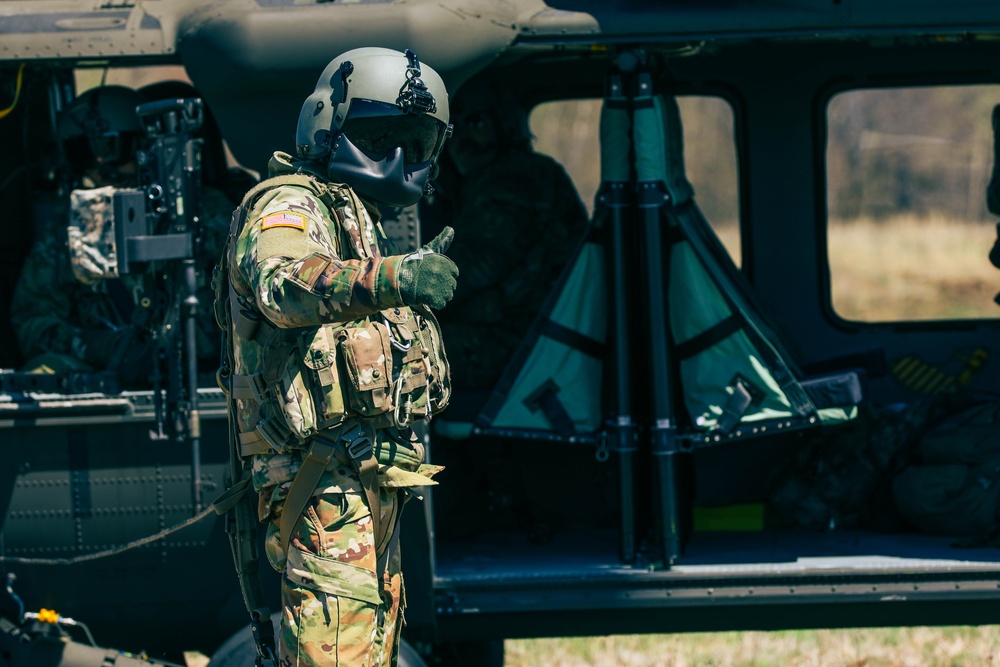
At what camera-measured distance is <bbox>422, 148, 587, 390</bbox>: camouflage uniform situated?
17.3 ft

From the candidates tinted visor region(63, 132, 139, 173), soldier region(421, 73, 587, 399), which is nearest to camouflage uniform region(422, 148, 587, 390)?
soldier region(421, 73, 587, 399)

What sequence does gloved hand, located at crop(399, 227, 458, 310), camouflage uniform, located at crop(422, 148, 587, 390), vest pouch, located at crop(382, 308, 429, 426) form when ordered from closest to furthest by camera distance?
1. gloved hand, located at crop(399, 227, 458, 310)
2. vest pouch, located at crop(382, 308, 429, 426)
3. camouflage uniform, located at crop(422, 148, 587, 390)

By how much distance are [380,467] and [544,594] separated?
1.13 m

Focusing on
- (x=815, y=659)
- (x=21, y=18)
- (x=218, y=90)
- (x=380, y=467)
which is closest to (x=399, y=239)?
(x=218, y=90)

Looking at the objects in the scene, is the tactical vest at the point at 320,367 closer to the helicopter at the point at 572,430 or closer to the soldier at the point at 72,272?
the helicopter at the point at 572,430

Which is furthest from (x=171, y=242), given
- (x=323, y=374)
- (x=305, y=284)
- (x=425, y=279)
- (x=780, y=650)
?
(x=780, y=650)

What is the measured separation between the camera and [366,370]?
10.9 feet

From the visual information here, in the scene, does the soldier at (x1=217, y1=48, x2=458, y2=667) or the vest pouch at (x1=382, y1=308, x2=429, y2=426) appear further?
the vest pouch at (x1=382, y1=308, x2=429, y2=426)

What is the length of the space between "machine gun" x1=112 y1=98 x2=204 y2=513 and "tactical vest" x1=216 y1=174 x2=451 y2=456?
729 mm

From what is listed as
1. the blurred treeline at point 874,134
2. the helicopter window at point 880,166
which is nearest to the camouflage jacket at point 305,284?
the blurred treeline at point 874,134

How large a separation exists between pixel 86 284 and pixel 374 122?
5.85 feet

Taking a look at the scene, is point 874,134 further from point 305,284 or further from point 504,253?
point 305,284

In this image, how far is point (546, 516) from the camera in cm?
532

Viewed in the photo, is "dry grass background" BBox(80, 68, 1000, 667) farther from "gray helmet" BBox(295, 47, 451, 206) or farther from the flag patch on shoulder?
the flag patch on shoulder
